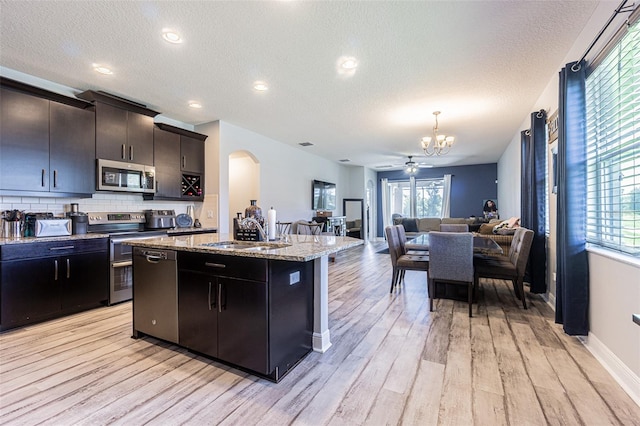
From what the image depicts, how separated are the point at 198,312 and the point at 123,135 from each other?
2916mm

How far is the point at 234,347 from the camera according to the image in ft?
6.55

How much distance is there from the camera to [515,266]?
128 inches

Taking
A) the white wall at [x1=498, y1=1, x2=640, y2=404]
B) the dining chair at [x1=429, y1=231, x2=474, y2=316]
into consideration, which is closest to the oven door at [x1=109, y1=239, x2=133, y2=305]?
the dining chair at [x1=429, y1=231, x2=474, y2=316]

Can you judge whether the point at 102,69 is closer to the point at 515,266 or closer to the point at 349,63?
the point at 349,63

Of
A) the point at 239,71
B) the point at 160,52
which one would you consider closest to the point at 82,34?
the point at 160,52

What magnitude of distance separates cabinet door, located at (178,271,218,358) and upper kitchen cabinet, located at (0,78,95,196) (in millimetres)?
2214

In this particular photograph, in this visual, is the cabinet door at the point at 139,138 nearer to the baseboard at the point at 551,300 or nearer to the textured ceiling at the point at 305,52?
the textured ceiling at the point at 305,52

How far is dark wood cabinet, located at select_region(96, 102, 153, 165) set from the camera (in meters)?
3.54

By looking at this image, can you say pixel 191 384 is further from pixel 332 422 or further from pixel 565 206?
pixel 565 206

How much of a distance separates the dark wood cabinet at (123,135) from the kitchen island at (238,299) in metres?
1.89

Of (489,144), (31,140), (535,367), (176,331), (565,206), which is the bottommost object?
(535,367)

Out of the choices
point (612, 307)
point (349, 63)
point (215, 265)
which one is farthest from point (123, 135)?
point (612, 307)

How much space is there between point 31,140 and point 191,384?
3093mm

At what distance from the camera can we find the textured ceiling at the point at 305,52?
2.11 meters
